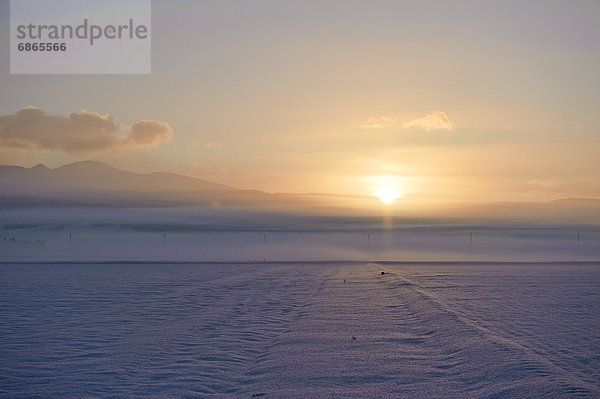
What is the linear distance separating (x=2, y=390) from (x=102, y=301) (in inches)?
328

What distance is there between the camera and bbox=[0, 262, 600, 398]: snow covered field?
27.0 feet

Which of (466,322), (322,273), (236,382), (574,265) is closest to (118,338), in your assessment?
(236,382)

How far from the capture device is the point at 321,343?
10.7 meters

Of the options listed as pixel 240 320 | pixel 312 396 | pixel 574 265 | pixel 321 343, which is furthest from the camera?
pixel 574 265

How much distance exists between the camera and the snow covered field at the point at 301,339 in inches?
324

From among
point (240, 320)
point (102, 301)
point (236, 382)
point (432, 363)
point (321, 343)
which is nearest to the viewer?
point (236, 382)

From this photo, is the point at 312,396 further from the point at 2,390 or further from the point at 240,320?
the point at 240,320

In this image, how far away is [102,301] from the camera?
16.2 meters

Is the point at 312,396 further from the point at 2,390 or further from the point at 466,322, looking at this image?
the point at 466,322

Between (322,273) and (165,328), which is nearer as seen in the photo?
(165,328)

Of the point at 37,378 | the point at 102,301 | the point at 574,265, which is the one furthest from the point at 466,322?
the point at 574,265

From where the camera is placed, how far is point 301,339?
11078 mm

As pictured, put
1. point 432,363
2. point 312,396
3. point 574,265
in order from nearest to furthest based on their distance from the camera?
point 312,396
point 432,363
point 574,265

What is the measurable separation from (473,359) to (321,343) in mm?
2843
